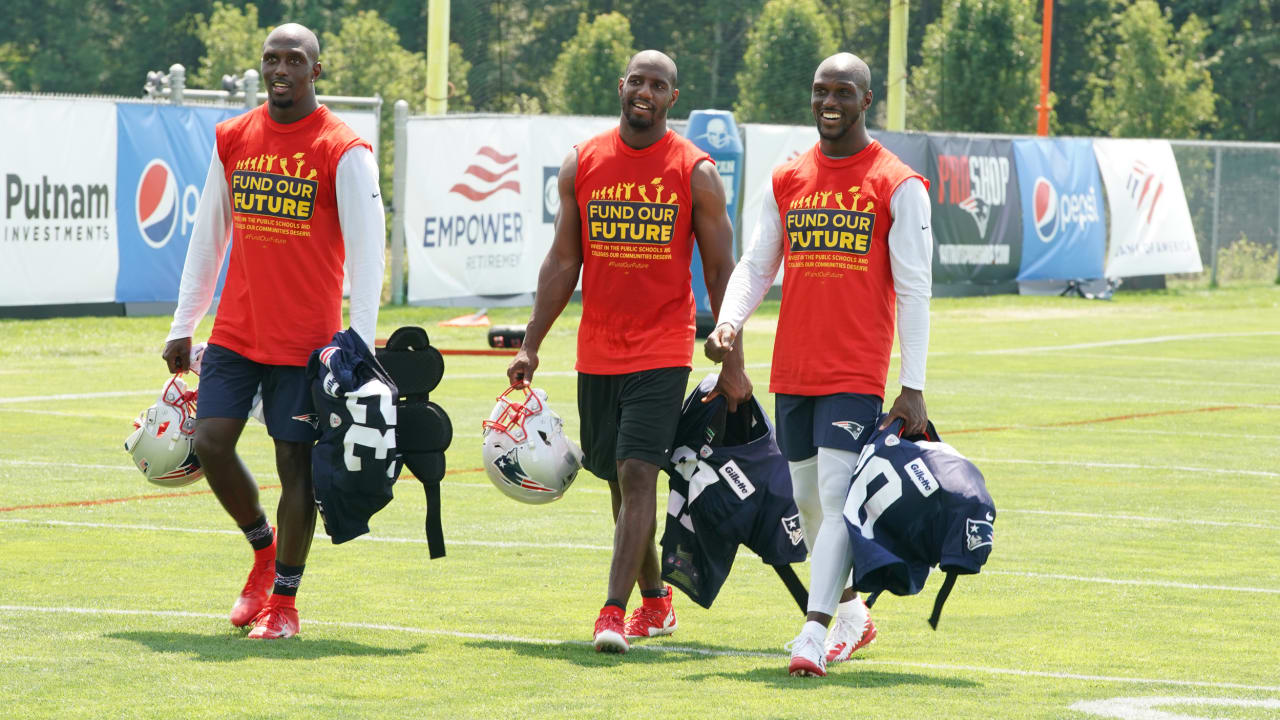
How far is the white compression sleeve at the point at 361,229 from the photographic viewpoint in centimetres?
719

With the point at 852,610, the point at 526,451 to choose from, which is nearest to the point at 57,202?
the point at 526,451

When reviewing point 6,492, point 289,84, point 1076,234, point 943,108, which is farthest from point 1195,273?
point 289,84

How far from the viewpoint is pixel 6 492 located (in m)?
11.0

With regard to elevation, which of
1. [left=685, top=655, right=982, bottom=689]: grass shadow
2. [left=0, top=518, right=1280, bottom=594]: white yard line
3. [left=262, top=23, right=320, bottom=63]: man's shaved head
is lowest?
[left=0, top=518, right=1280, bottom=594]: white yard line

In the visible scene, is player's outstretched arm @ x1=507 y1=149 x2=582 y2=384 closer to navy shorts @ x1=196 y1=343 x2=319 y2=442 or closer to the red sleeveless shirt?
the red sleeveless shirt

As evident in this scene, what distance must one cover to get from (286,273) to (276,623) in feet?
4.28

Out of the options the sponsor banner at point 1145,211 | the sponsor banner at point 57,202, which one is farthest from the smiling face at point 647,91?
the sponsor banner at point 1145,211

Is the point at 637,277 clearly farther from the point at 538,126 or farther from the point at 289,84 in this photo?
the point at 538,126

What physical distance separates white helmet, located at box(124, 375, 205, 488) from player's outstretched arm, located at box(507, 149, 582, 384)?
133 cm

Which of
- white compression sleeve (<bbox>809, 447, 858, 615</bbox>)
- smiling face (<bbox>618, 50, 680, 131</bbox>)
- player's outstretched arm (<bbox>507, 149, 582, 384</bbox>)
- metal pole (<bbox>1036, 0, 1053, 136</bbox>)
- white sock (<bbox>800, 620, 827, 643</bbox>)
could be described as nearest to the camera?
white sock (<bbox>800, 620, 827, 643</bbox>)

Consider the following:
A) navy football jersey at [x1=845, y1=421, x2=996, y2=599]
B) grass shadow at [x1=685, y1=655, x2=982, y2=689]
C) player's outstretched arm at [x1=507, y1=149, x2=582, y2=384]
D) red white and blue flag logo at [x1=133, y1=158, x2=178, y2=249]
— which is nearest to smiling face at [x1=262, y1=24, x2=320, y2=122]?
player's outstretched arm at [x1=507, y1=149, x2=582, y2=384]

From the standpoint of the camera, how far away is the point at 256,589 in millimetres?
7527

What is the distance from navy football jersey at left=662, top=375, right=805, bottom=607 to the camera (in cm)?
744

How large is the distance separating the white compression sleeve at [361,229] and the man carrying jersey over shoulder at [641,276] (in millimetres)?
609
